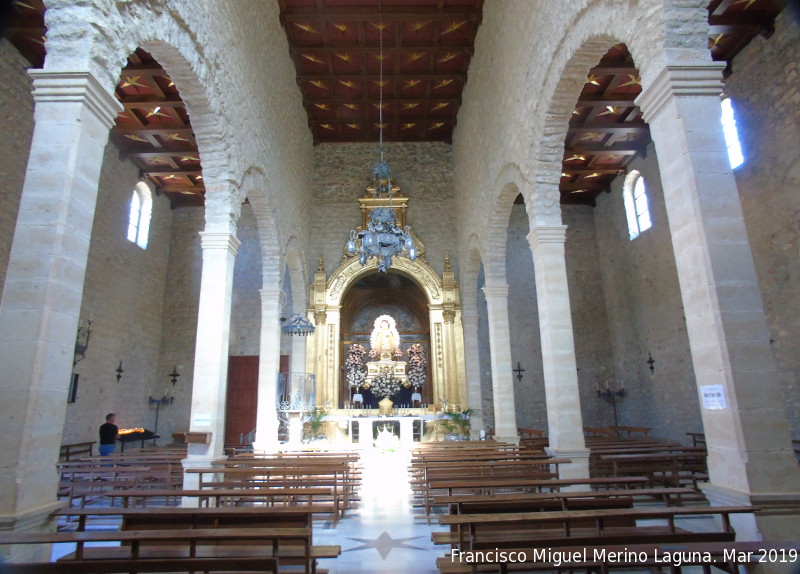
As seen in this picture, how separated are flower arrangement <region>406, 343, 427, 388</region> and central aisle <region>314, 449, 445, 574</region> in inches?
358

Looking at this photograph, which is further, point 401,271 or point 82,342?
point 401,271

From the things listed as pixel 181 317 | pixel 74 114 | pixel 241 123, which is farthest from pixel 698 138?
pixel 181 317

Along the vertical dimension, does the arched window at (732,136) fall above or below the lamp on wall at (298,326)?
above

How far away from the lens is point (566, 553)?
2.84m

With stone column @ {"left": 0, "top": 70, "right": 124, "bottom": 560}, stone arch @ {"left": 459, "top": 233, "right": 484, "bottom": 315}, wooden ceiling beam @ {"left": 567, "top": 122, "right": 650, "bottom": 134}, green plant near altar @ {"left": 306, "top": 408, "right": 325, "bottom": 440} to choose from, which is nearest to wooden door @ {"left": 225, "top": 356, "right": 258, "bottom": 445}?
green plant near altar @ {"left": 306, "top": 408, "right": 325, "bottom": 440}

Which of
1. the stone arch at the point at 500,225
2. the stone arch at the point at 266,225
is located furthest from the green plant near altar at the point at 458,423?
the stone arch at the point at 266,225

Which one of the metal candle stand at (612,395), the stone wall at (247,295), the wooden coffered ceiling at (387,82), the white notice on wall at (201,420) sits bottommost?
the white notice on wall at (201,420)

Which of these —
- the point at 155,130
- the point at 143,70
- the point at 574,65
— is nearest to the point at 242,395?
the point at 155,130

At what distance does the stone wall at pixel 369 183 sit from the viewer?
16.9m

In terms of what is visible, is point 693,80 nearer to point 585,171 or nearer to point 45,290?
point 45,290

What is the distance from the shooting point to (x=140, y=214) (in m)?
15.3

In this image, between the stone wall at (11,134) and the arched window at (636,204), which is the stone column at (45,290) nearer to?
the stone wall at (11,134)

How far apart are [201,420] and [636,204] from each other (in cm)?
1364

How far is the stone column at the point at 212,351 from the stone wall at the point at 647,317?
1091 cm
